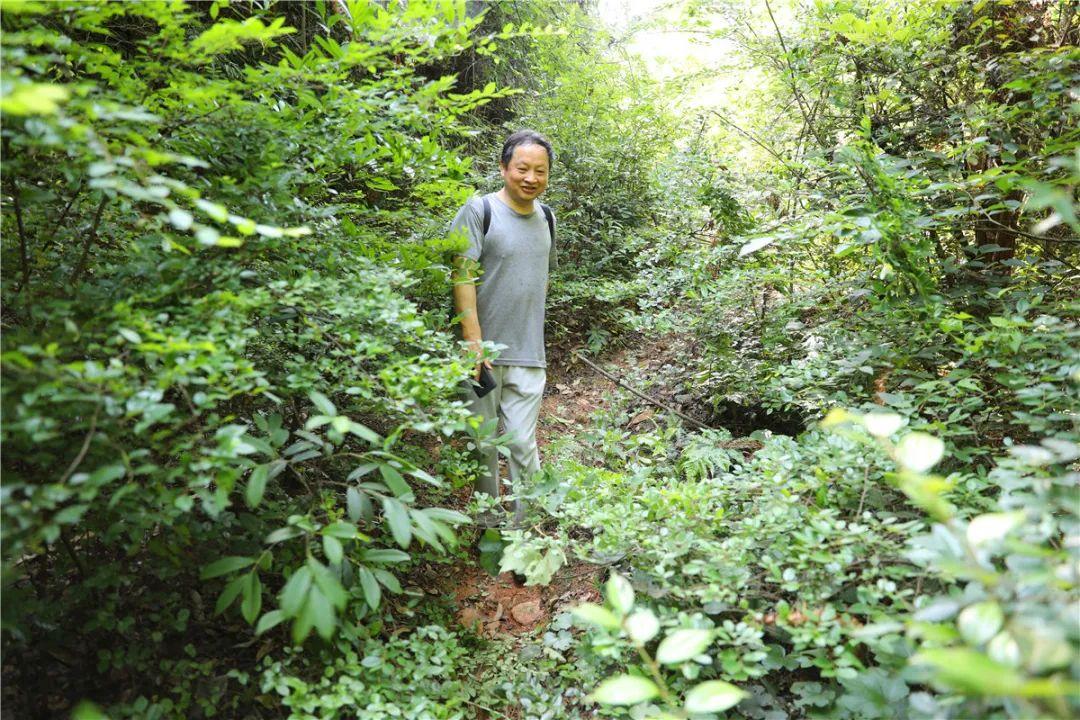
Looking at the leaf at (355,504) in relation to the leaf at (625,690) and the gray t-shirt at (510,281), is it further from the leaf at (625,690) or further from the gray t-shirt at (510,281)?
the gray t-shirt at (510,281)

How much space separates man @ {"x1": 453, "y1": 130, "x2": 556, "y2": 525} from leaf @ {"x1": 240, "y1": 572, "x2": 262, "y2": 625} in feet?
5.06

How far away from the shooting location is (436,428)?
2.12 m

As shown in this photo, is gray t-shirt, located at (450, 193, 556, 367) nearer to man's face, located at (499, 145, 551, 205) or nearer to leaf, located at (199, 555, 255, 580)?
man's face, located at (499, 145, 551, 205)

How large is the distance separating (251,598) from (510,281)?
6.71 ft

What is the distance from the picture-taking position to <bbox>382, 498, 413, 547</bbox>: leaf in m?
1.76

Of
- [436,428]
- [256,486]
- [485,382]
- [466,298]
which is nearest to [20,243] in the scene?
[256,486]

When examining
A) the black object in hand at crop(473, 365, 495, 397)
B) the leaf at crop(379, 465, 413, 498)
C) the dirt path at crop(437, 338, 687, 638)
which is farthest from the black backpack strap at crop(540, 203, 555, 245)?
the leaf at crop(379, 465, 413, 498)

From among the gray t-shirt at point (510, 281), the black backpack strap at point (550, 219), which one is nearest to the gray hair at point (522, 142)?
the gray t-shirt at point (510, 281)

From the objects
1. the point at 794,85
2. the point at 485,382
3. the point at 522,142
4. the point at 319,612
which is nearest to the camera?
the point at 319,612

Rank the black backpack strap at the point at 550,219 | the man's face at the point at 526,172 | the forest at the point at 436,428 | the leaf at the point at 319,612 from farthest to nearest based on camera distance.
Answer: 1. the black backpack strap at the point at 550,219
2. the man's face at the point at 526,172
3. the leaf at the point at 319,612
4. the forest at the point at 436,428

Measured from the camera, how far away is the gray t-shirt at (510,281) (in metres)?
3.26

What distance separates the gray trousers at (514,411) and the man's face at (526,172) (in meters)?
0.96

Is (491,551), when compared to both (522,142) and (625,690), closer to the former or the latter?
(625,690)

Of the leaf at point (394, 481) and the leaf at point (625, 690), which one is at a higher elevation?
the leaf at point (625, 690)
